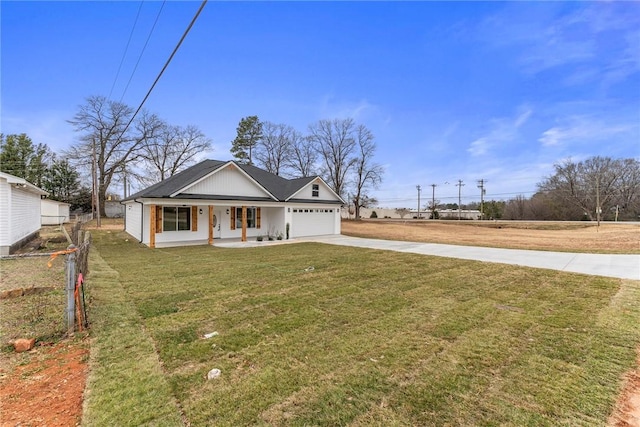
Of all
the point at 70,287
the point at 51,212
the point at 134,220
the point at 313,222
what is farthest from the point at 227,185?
the point at 51,212

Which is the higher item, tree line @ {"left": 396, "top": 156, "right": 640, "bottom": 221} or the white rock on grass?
tree line @ {"left": 396, "top": 156, "right": 640, "bottom": 221}

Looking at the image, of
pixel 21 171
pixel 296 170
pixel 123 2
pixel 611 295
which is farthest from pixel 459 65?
pixel 21 171

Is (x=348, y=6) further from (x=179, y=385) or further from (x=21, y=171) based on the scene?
(x=21, y=171)

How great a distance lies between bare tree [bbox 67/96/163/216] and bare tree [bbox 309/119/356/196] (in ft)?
73.3

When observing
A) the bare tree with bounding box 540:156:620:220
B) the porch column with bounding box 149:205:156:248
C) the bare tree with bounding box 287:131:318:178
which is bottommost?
the porch column with bounding box 149:205:156:248

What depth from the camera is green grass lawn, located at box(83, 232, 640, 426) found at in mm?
2451

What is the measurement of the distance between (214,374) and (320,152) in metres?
45.0

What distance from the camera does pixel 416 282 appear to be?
6.97 meters

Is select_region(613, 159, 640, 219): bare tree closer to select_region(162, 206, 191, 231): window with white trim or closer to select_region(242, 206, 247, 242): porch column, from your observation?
select_region(242, 206, 247, 242): porch column

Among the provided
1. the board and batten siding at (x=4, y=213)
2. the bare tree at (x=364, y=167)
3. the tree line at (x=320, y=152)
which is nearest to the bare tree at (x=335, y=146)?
the tree line at (x=320, y=152)

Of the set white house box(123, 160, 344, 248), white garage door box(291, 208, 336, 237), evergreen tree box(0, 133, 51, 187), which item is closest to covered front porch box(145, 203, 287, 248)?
white house box(123, 160, 344, 248)

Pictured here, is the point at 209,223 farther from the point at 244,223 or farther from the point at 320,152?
the point at 320,152

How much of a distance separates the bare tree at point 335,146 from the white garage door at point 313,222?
25.4m

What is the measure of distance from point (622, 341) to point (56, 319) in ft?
26.9
